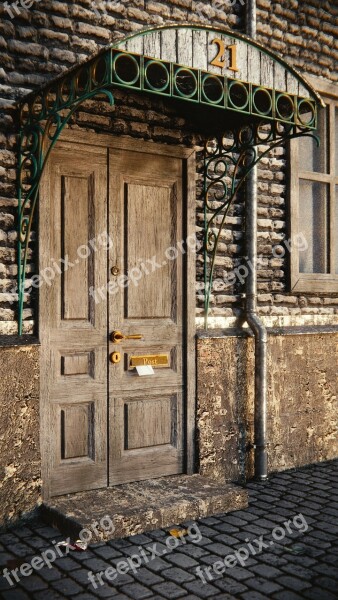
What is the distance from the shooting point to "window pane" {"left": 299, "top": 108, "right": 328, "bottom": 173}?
6.53m

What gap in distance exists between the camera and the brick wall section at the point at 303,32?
20.0ft

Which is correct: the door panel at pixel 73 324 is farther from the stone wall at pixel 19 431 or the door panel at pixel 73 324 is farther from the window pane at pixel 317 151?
the window pane at pixel 317 151

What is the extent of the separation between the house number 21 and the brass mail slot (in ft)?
7.28

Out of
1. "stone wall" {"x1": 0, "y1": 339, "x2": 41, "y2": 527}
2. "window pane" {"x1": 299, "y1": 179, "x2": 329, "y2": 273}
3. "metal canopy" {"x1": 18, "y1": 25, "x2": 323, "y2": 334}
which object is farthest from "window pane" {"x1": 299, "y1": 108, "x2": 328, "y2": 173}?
"stone wall" {"x1": 0, "y1": 339, "x2": 41, "y2": 527}

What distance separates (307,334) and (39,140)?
3.12 meters

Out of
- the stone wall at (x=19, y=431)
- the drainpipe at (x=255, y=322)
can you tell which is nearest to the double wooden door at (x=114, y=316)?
the stone wall at (x=19, y=431)

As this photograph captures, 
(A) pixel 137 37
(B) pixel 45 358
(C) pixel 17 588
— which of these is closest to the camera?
(C) pixel 17 588

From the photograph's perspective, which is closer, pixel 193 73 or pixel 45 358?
pixel 193 73

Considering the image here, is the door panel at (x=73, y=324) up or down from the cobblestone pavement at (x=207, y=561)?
up

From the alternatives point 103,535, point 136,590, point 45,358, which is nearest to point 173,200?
point 45,358

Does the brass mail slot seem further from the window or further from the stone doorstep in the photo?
the window

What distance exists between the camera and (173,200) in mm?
5387

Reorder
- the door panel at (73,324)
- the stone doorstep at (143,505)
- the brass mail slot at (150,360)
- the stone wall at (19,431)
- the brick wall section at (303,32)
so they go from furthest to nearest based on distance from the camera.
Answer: the brick wall section at (303,32) < the brass mail slot at (150,360) < the door panel at (73,324) < the stone wall at (19,431) < the stone doorstep at (143,505)

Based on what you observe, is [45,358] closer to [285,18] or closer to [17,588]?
[17,588]
